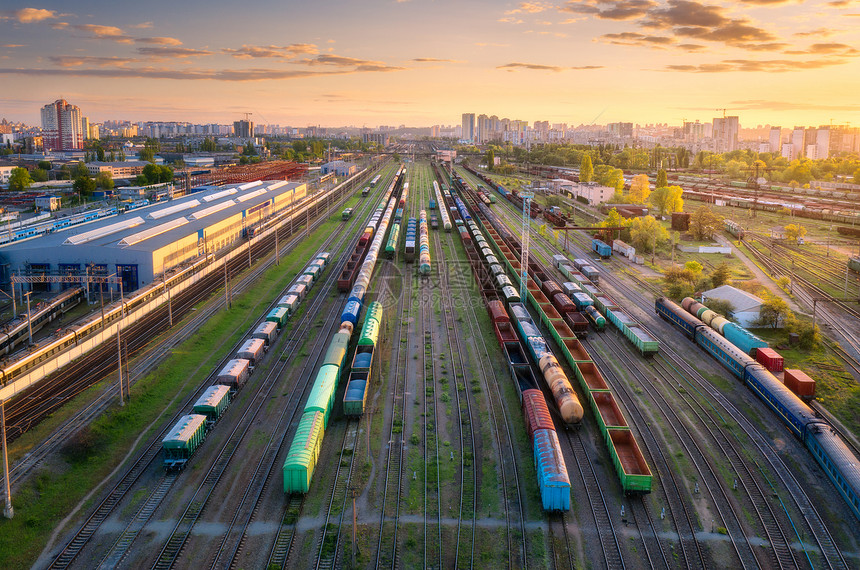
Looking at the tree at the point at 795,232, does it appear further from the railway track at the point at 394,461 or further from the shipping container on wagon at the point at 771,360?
the railway track at the point at 394,461

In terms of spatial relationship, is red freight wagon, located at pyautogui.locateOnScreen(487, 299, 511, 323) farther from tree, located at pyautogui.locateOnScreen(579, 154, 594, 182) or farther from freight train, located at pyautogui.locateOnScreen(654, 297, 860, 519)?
tree, located at pyautogui.locateOnScreen(579, 154, 594, 182)

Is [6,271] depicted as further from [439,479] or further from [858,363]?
[858,363]

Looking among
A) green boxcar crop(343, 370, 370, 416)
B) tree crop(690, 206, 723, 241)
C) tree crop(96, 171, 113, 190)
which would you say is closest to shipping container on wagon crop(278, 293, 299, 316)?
green boxcar crop(343, 370, 370, 416)

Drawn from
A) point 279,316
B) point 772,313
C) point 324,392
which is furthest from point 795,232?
point 324,392

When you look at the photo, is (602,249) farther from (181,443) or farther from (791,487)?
(181,443)

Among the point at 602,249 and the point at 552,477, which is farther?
the point at 602,249

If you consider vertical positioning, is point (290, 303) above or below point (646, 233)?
below

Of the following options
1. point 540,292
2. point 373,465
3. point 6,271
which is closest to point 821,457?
point 373,465

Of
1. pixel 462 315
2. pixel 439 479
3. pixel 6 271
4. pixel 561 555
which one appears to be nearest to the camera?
pixel 561 555
